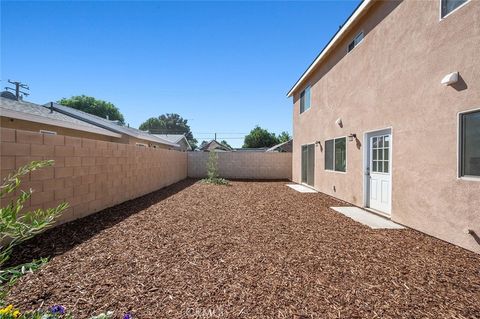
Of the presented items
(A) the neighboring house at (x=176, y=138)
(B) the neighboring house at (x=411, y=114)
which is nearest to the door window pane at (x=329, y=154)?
(B) the neighboring house at (x=411, y=114)

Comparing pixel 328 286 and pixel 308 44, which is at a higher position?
pixel 308 44

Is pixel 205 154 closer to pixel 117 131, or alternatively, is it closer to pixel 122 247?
pixel 117 131

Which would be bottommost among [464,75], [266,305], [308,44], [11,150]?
[266,305]

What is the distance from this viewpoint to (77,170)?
526 centimetres

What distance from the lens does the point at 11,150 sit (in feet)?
12.2

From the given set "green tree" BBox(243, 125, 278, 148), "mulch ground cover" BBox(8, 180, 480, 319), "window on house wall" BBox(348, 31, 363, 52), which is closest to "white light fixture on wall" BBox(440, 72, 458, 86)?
"mulch ground cover" BBox(8, 180, 480, 319)

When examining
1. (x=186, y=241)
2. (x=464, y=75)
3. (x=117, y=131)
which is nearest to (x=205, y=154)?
(x=117, y=131)

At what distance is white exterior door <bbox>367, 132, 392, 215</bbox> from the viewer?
600 centimetres

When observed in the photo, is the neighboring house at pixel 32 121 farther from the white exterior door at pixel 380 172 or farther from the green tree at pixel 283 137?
the green tree at pixel 283 137

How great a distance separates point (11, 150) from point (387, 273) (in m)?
5.62

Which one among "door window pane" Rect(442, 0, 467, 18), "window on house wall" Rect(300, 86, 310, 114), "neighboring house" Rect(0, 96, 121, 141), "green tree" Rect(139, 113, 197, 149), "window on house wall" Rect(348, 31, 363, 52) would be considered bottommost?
"neighboring house" Rect(0, 96, 121, 141)

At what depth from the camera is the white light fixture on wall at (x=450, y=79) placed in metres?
4.04

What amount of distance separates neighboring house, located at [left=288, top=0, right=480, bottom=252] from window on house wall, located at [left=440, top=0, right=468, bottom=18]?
0.7 inches

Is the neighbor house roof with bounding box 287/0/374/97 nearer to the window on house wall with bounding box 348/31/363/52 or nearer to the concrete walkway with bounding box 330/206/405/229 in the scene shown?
the window on house wall with bounding box 348/31/363/52
